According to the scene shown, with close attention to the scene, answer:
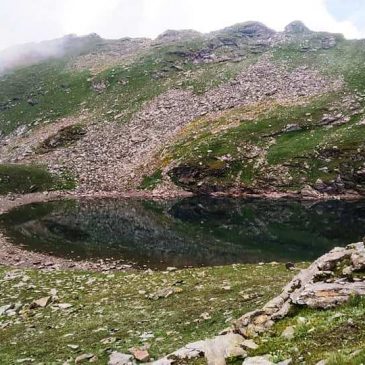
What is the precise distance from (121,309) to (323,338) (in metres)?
15.0

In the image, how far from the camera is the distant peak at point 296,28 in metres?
191

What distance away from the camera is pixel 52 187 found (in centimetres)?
10950

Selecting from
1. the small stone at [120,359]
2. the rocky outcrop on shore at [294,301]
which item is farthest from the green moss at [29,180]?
the rocky outcrop on shore at [294,301]

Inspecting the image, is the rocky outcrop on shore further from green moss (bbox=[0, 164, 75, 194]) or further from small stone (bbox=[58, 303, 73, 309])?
green moss (bbox=[0, 164, 75, 194])

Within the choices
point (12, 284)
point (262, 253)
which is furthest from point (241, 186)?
point (12, 284)

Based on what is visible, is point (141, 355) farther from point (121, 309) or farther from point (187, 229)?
point (187, 229)

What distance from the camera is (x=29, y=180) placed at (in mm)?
110875

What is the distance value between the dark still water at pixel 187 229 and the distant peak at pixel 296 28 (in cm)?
12284

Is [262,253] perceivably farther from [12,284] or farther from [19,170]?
[19,170]

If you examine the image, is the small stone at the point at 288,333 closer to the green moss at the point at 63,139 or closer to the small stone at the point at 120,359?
the small stone at the point at 120,359

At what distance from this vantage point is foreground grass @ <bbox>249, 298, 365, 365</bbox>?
11750 millimetres

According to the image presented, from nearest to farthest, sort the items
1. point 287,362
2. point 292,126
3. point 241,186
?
point 287,362 < point 241,186 < point 292,126

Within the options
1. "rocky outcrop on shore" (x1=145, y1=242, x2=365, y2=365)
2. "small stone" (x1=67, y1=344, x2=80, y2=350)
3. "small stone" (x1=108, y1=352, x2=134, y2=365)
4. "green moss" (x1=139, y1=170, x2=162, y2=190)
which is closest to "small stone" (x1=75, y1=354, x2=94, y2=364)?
"small stone" (x1=108, y1=352, x2=134, y2=365)

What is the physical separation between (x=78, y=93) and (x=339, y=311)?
16575 centimetres
